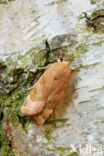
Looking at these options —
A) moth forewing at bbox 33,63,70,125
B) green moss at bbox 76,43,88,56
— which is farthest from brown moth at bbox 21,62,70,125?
green moss at bbox 76,43,88,56

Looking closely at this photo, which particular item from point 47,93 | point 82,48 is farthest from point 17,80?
point 82,48

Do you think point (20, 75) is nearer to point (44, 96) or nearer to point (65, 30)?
point (44, 96)

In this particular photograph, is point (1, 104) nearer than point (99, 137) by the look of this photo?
No

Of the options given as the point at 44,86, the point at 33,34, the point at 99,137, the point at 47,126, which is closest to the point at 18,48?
the point at 33,34

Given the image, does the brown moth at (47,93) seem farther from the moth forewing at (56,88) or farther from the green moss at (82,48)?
the green moss at (82,48)

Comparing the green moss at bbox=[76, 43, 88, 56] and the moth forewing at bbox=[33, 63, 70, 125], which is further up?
the green moss at bbox=[76, 43, 88, 56]

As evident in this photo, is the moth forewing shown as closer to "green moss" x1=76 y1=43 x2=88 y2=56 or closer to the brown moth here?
the brown moth

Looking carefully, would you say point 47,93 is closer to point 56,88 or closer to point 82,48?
point 56,88

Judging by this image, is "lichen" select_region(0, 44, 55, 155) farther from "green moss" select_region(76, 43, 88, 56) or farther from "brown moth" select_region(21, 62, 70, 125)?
"green moss" select_region(76, 43, 88, 56)
